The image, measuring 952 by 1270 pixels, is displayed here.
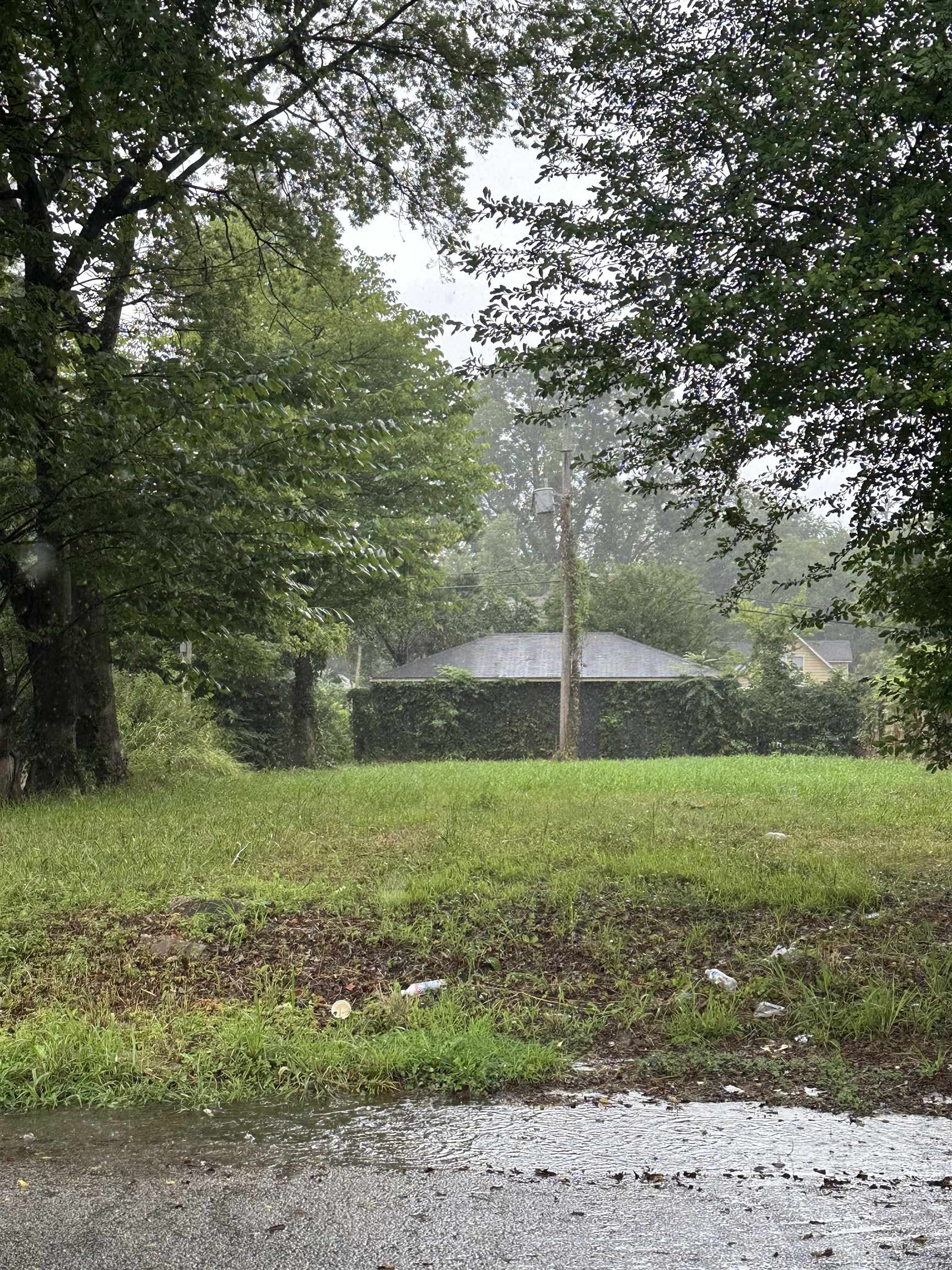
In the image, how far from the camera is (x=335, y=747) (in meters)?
28.6

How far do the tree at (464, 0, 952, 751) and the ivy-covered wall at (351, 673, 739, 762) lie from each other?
2140 cm

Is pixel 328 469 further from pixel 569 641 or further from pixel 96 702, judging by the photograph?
pixel 569 641

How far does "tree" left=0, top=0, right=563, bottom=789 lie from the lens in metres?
7.52

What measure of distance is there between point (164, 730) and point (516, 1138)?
1518cm

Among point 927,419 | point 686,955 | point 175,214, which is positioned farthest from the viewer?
point 175,214

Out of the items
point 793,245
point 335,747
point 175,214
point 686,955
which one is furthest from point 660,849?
point 335,747

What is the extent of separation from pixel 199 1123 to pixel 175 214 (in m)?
9.82

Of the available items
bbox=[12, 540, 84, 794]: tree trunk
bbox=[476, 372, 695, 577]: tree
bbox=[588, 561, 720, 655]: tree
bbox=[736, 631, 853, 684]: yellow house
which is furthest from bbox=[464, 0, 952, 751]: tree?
bbox=[476, 372, 695, 577]: tree

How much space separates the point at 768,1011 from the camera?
16.4ft

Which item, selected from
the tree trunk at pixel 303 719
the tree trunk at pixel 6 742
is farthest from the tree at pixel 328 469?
the tree trunk at pixel 6 742

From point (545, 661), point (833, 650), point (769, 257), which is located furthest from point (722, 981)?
point (833, 650)

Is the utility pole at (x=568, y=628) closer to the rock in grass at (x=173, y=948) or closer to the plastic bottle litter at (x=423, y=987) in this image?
the rock in grass at (x=173, y=948)

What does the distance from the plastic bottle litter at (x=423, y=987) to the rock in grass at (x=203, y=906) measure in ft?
4.94

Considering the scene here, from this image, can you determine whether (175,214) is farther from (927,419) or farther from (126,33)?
(927,419)
